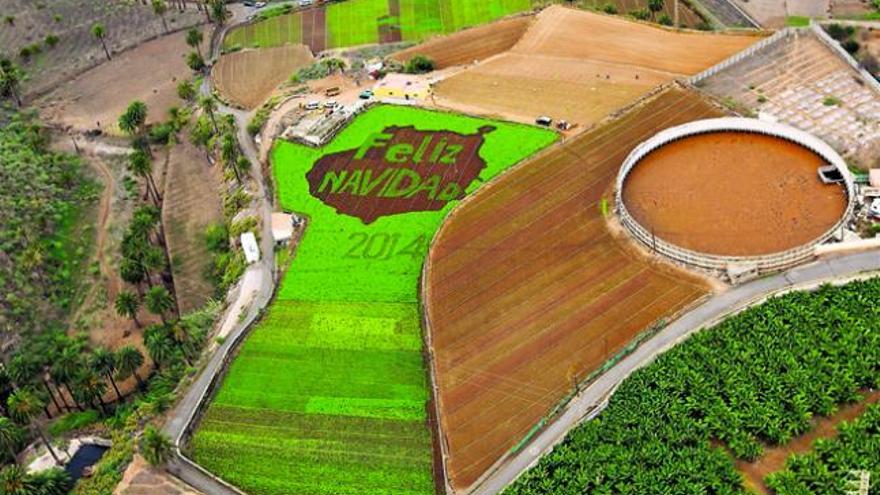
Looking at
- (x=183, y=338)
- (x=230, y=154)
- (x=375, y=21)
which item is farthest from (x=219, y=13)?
(x=183, y=338)

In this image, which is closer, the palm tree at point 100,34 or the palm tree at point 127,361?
the palm tree at point 127,361

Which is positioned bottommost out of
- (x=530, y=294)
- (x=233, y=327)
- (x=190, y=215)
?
(x=233, y=327)

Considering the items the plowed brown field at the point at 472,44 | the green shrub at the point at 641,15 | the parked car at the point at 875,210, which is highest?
the green shrub at the point at 641,15

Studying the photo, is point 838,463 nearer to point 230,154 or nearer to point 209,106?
point 230,154

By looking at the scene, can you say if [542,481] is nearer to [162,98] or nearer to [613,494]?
[613,494]

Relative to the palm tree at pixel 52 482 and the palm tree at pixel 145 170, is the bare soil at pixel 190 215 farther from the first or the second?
the palm tree at pixel 52 482

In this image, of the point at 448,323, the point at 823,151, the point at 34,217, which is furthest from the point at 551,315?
the point at 34,217

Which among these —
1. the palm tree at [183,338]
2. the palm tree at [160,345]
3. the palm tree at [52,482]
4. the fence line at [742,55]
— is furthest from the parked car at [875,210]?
the palm tree at [52,482]
